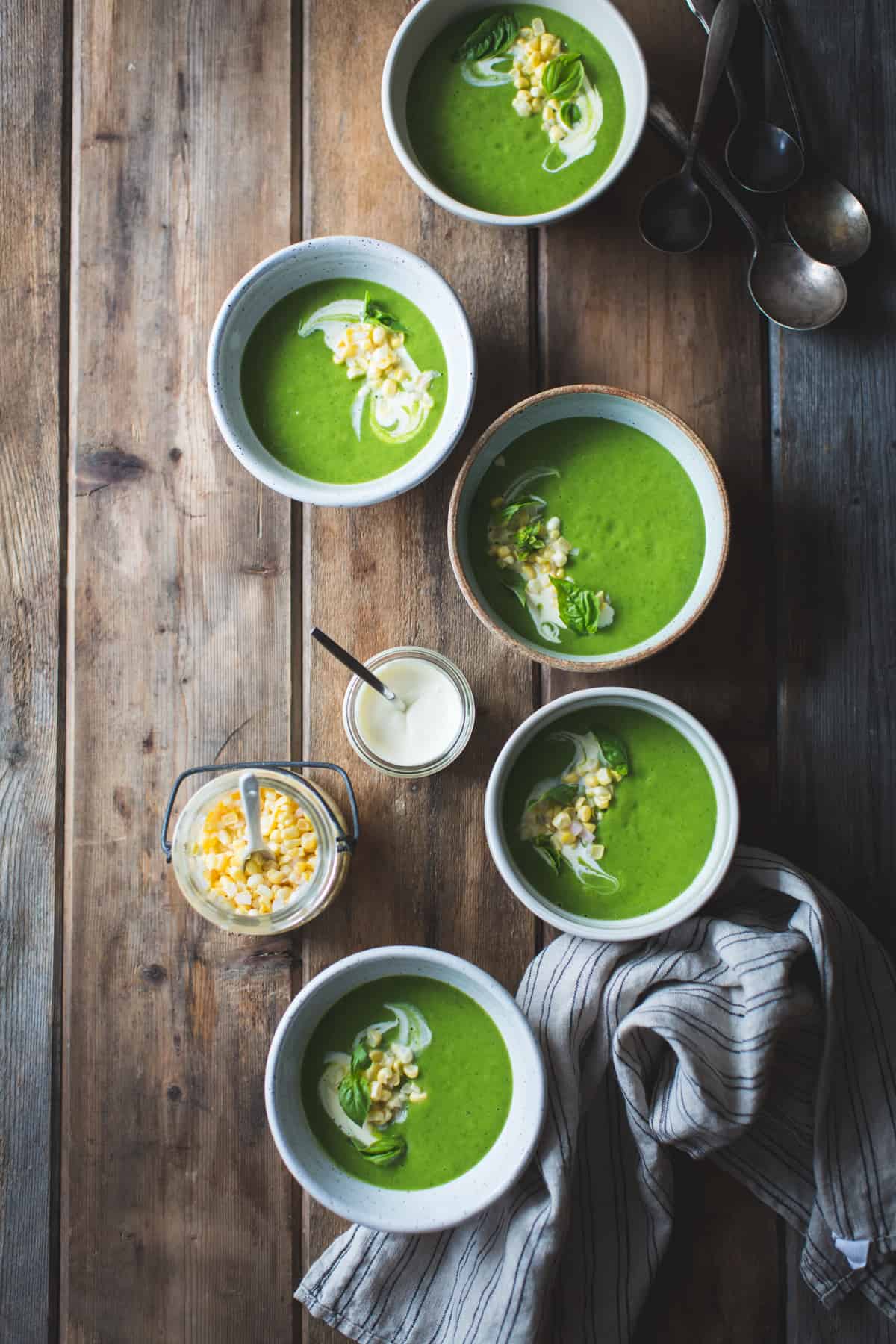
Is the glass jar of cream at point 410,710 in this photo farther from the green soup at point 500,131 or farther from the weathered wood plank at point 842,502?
the green soup at point 500,131

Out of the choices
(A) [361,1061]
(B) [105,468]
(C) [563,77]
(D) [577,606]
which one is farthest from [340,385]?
(A) [361,1061]

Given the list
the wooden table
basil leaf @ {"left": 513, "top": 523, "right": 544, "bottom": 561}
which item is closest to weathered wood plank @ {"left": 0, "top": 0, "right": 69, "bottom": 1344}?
the wooden table

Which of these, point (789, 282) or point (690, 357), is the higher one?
point (789, 282)

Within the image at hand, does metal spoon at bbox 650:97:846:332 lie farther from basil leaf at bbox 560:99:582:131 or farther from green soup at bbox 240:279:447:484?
green soup at bbox 240:279:447:484

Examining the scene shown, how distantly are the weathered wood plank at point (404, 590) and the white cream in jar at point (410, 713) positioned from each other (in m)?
0.05

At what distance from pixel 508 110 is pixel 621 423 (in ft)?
2.09

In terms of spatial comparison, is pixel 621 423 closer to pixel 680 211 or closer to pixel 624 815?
pixel 680 211

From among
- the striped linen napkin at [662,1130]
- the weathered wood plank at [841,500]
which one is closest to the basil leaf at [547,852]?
the striped linen napkin at [662,1130]

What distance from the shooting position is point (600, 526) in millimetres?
1973

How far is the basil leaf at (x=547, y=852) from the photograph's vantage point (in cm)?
193

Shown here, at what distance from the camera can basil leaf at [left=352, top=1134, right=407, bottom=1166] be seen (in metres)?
1.88

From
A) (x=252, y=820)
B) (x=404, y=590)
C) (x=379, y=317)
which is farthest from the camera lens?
(x=404, y=590)

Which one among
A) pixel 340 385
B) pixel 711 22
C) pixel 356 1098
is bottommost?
pixel 356 1098

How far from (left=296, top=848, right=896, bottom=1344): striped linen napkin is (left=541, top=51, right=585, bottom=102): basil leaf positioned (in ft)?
4.85
